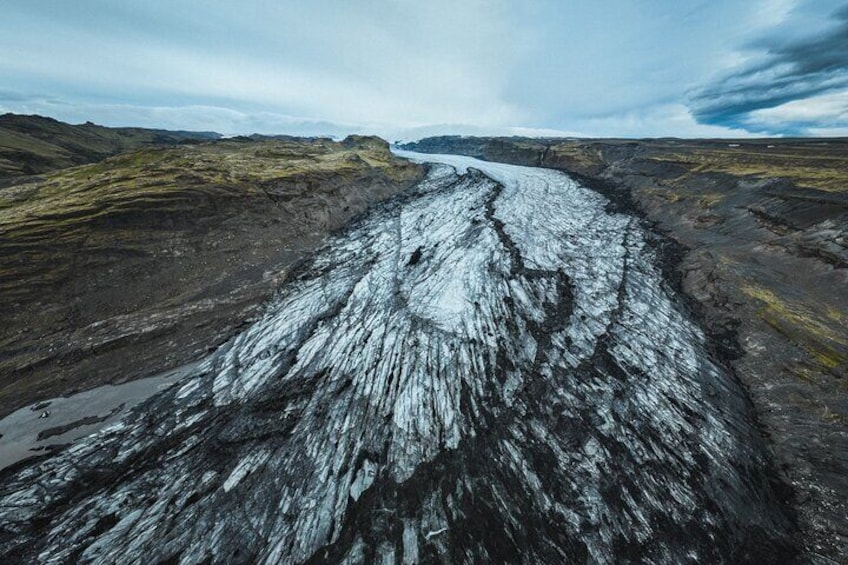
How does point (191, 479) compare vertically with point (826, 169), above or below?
below

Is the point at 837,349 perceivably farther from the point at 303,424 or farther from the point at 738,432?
the point at 303,424

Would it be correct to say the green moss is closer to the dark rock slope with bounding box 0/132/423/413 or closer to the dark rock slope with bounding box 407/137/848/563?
the dark rock slope with bounding box 407/137/848/563

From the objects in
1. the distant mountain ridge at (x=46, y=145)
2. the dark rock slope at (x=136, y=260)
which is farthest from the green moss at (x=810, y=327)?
the distant mountain ridge at (x=46, y=145)

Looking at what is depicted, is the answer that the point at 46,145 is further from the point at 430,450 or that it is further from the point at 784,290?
the point at 784,290

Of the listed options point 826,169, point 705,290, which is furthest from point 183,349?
point 826,169

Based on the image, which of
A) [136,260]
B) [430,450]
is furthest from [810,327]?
[136,260]

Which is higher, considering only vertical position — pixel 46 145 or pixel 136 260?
pixel 46 145
